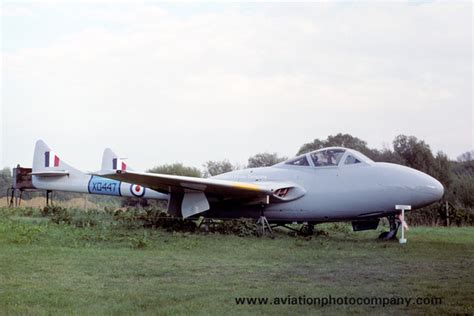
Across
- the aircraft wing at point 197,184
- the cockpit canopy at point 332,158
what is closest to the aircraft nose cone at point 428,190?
the cockpit canopy at point 332,158

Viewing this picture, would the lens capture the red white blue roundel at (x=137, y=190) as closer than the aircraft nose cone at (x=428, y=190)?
No

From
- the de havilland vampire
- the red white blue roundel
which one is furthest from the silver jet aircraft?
the red white blue roundel

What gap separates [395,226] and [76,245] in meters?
6.82

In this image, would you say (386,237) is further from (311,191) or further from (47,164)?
(47,164)

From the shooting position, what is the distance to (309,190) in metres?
15.6

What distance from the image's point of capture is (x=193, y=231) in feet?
50.7

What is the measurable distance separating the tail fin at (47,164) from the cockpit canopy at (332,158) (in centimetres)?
792

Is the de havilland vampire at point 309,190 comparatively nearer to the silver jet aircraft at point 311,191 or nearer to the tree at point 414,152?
the silver jet aircraft at point 311,191

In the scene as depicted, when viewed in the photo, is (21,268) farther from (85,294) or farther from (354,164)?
(354,164)

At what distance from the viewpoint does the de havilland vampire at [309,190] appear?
14.3 metres

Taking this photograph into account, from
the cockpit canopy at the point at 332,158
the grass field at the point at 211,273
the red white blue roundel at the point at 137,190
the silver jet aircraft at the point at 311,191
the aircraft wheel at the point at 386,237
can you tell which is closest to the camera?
the grass field at the point at 211,273

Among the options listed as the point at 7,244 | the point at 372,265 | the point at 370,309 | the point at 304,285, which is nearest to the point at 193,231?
the point at 7,244

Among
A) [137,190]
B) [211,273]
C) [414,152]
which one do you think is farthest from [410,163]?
[211,273]

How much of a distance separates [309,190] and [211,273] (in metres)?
7.14
